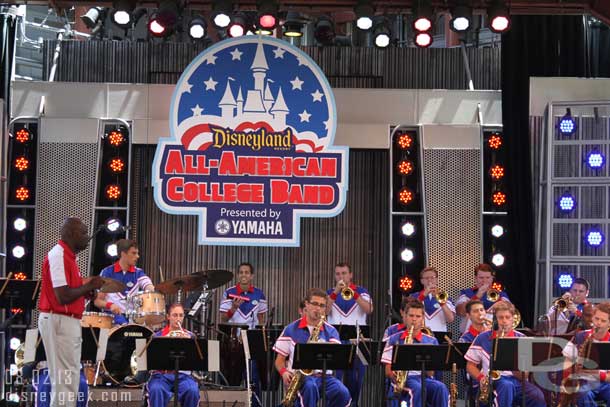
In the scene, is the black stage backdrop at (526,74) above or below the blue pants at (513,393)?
above

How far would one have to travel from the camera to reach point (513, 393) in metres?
11.2

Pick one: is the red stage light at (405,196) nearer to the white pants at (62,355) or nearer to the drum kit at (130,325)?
the drum kit at (130,325)

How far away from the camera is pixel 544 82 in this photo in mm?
14562

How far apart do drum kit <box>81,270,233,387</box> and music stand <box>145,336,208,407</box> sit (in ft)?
3.27

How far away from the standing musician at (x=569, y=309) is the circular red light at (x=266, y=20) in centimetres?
439

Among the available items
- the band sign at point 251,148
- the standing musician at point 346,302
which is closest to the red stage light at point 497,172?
the band sign at point 251,148

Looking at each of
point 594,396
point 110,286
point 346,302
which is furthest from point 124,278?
point 594,396

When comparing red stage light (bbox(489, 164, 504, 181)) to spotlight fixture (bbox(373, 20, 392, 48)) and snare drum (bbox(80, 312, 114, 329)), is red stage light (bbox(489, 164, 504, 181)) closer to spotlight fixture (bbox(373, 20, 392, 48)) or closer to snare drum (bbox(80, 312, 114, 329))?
spotlight fixture (bbox(373, 20, 392, 48))

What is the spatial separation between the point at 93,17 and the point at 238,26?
243 cm

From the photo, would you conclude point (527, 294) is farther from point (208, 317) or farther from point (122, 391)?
point (122, 391)

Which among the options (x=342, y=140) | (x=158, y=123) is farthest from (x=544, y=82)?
(x=158, y=123)

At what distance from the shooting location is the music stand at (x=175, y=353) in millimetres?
10227

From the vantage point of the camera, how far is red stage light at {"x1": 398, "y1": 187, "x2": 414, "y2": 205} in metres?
14.5

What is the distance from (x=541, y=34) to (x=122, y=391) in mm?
7056
